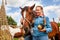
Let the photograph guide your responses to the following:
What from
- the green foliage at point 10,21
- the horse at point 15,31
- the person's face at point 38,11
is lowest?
the horse at point 15,31

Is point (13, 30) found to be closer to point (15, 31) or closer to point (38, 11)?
point (15, 31)

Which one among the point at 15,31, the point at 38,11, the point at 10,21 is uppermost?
the point at 38,11

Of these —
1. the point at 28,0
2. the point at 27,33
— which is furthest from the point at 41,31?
the point at 28,0

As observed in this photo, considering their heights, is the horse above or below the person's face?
below

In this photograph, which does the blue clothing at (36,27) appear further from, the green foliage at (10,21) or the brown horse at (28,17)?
the green foliage at (10,21)

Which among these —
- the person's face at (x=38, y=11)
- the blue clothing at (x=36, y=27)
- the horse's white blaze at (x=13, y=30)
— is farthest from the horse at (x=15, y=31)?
the person's face at (x=38, y=11)

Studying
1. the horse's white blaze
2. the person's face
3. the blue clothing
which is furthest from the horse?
the person's face

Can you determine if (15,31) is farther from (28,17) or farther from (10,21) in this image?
(28,17)

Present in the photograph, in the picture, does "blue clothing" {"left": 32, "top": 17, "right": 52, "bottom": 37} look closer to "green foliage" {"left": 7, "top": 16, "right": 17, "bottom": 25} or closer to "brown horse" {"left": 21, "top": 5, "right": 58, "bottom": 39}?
"brown horse" {"left": 21, "top": 5, "right": 58, "bottom": 39}

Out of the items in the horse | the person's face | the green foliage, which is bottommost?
the horse

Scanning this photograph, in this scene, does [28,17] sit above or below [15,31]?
above

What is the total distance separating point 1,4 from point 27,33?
1.81ft

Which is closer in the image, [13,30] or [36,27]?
[36,27]

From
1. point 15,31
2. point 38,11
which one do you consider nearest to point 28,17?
point 38,11
